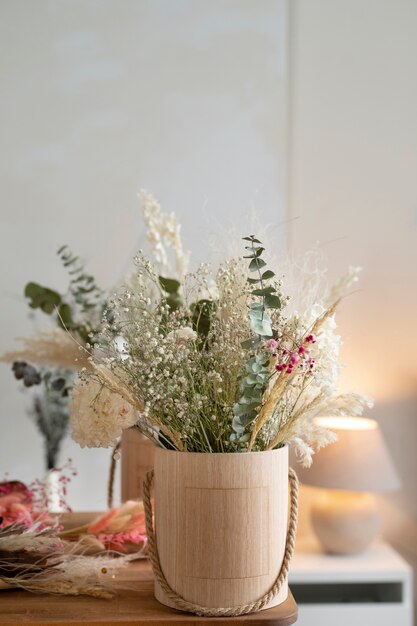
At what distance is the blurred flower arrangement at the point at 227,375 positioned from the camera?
116 centimetres

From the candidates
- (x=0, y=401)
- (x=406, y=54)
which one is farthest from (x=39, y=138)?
(x=406, y=54)

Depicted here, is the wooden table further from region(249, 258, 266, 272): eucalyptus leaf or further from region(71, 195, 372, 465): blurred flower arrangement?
region(249, 258, 266, 272): eucalyptus leaf

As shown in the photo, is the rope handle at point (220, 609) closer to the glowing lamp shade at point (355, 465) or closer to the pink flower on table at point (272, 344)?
the pink flower on table at point (272, 344)

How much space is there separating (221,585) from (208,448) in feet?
0.65

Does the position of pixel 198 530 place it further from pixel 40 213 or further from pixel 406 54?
pixel 406 54

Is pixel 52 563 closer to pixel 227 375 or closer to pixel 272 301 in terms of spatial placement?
pixel 227 375

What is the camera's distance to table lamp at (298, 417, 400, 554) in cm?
254

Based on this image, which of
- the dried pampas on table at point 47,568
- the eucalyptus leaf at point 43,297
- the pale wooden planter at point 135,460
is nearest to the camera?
the dried pampas on table at point 47,568

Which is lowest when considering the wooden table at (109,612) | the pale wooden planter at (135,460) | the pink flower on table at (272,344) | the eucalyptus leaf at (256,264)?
the wooden table at (109,612)

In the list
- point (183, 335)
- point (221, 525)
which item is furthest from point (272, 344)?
point (221, 525)

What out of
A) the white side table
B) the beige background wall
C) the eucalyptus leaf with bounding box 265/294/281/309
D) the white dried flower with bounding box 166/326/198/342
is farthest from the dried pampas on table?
the beige background wall

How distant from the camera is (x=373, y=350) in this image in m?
2.91

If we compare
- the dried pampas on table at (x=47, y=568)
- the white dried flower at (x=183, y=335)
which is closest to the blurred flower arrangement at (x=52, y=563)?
the dried pampas on table at (x=47, y=568)

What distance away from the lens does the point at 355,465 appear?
2.54m
